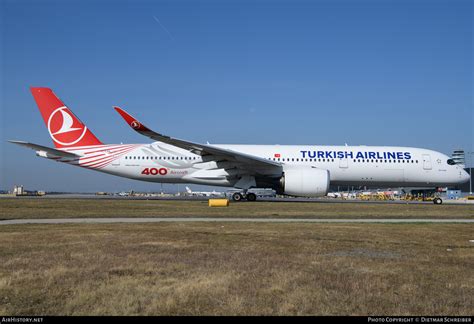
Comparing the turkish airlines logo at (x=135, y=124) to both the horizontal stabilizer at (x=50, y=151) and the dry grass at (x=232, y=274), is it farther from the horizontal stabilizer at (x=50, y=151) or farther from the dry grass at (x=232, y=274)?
the dry grass at (x=232, y=274)

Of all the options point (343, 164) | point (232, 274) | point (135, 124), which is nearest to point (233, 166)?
point (135, 124)

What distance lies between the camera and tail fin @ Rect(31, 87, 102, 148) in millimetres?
29969

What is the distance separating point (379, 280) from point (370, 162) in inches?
982

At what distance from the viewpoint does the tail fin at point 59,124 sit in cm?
2997

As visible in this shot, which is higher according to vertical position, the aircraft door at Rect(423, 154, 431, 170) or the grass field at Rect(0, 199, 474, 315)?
the aircraft door at Rect(423, 154, 431, 170)

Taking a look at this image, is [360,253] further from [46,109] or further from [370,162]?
[46,109]

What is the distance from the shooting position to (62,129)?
98.4ft

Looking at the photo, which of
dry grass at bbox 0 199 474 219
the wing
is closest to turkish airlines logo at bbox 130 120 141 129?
the wing

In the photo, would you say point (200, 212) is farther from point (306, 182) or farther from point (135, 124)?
point (306, 182)

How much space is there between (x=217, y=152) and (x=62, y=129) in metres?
11.4

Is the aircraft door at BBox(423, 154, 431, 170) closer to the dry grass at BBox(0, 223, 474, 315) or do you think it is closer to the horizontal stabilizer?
the dry grass at BBox(0, 223, 474, 315)

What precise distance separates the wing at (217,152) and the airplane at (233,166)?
0.62 meters

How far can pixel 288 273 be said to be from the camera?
6.35 meters

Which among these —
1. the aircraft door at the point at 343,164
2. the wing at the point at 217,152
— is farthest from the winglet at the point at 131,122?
the aircraft door at the point at 343,164
